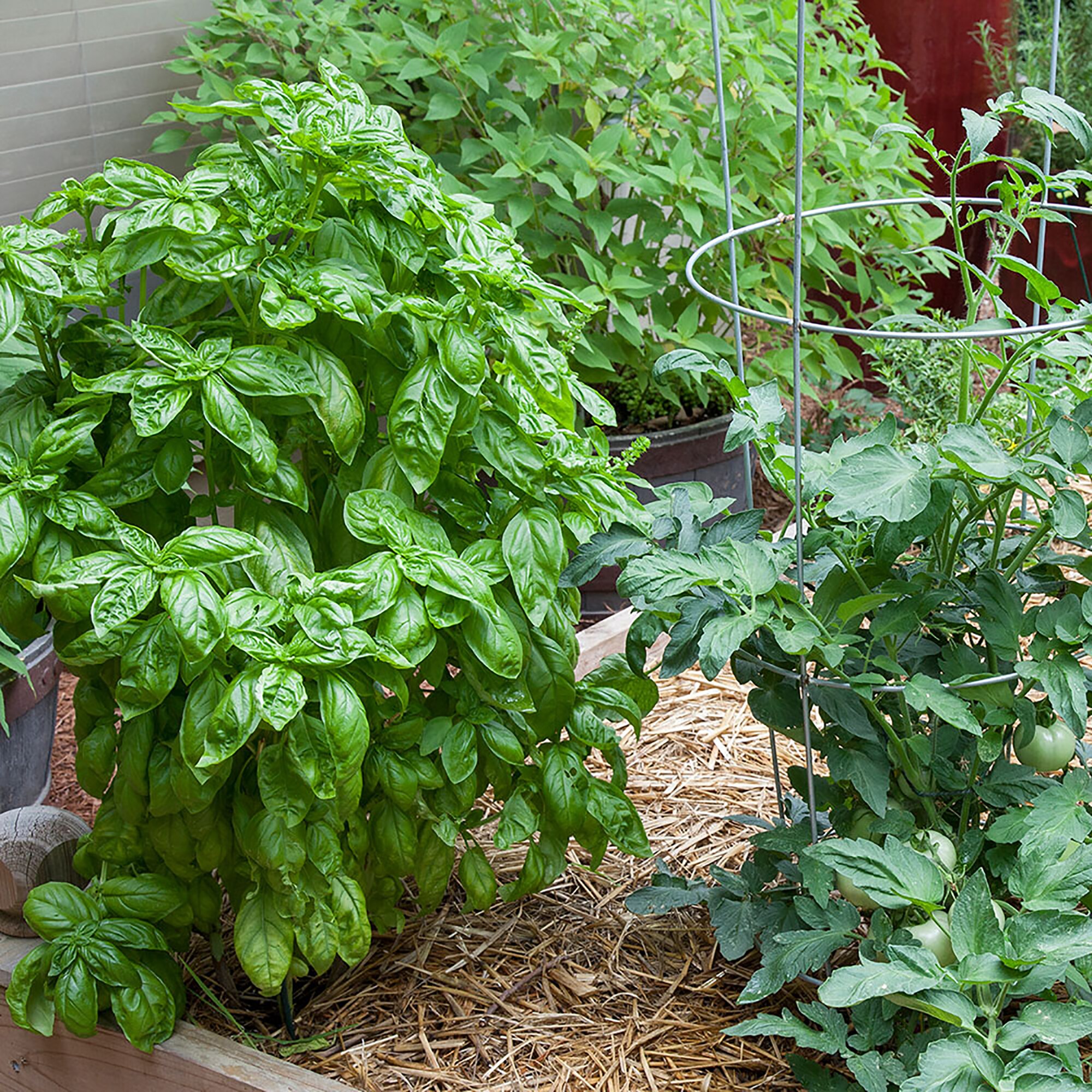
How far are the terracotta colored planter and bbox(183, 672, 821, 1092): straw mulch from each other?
3.45m

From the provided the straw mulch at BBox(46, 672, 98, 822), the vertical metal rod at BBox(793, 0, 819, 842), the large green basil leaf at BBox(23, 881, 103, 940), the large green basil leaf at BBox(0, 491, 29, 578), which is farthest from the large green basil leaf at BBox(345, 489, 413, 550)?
the straw mulch at BBox(46, 672, 98, 822)

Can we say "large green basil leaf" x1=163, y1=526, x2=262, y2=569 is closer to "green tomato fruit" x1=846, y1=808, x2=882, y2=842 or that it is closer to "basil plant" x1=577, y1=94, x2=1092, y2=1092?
"basil plant" x1=577, y1=94, x2=1092, y2=1092

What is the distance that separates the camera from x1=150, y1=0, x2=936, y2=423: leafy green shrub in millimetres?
2859

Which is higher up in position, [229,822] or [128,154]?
[128,154]

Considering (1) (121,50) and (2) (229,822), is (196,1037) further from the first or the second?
(1) (121,50)

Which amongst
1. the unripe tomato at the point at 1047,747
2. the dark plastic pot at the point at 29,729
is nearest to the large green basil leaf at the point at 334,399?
the unripe tomato at the point at 1047,747

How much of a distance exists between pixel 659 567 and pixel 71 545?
65cm

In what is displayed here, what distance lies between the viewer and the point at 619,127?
9.33ft

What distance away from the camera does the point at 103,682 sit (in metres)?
1.56

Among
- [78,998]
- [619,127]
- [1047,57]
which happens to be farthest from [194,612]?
[1047,57]

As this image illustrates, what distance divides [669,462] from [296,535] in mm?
1695

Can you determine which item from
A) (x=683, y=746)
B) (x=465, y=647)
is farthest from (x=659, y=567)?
(x=683, y=746)

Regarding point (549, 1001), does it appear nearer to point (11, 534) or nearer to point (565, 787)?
point (565, 787)

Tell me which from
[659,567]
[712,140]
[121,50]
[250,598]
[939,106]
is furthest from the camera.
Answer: [939,106]
